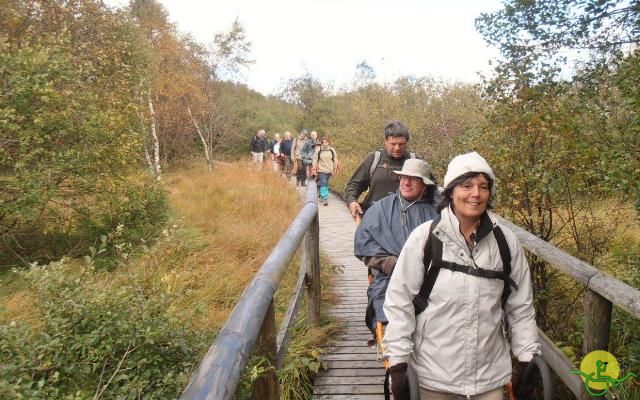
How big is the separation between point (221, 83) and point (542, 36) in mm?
Result: 20320

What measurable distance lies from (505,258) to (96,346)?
2421mm

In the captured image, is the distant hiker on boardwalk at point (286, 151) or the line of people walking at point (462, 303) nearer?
the line of people walking at point (462, 303)

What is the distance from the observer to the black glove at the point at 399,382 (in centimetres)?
200

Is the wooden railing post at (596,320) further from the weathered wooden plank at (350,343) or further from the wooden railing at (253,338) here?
the weathered wooden plank at (350,343)

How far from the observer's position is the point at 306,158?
1423cm

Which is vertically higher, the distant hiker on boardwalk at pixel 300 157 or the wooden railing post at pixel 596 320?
the distant hiker on boardwalk at pixel 300 157

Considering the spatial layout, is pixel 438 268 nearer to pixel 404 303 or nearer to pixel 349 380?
pixel 404 303

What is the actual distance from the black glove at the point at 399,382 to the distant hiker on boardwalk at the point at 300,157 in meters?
12.5

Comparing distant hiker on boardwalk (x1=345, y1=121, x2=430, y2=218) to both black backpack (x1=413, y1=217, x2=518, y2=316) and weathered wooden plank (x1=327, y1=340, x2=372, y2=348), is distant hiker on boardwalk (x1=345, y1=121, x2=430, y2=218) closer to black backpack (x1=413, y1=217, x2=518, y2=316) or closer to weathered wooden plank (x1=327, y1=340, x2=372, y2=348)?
weathered wooden plank (x1=327, y1=340, x2=372, y2=348)

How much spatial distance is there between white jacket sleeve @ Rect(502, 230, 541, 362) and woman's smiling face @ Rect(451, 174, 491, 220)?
0.72ft

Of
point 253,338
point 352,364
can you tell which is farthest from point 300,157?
point 253,338

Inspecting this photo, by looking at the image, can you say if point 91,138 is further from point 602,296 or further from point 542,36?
point 602,296

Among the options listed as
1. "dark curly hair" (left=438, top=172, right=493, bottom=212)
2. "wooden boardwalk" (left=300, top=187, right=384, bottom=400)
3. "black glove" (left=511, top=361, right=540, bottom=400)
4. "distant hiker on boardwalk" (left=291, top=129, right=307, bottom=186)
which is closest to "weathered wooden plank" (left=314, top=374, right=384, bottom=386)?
"wooden boardwalk" (left=300, top=187, right=384, bottom=400)

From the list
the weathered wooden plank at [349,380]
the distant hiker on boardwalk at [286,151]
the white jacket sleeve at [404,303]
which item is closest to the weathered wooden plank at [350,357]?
the weathered wooden plank at [349,380]
